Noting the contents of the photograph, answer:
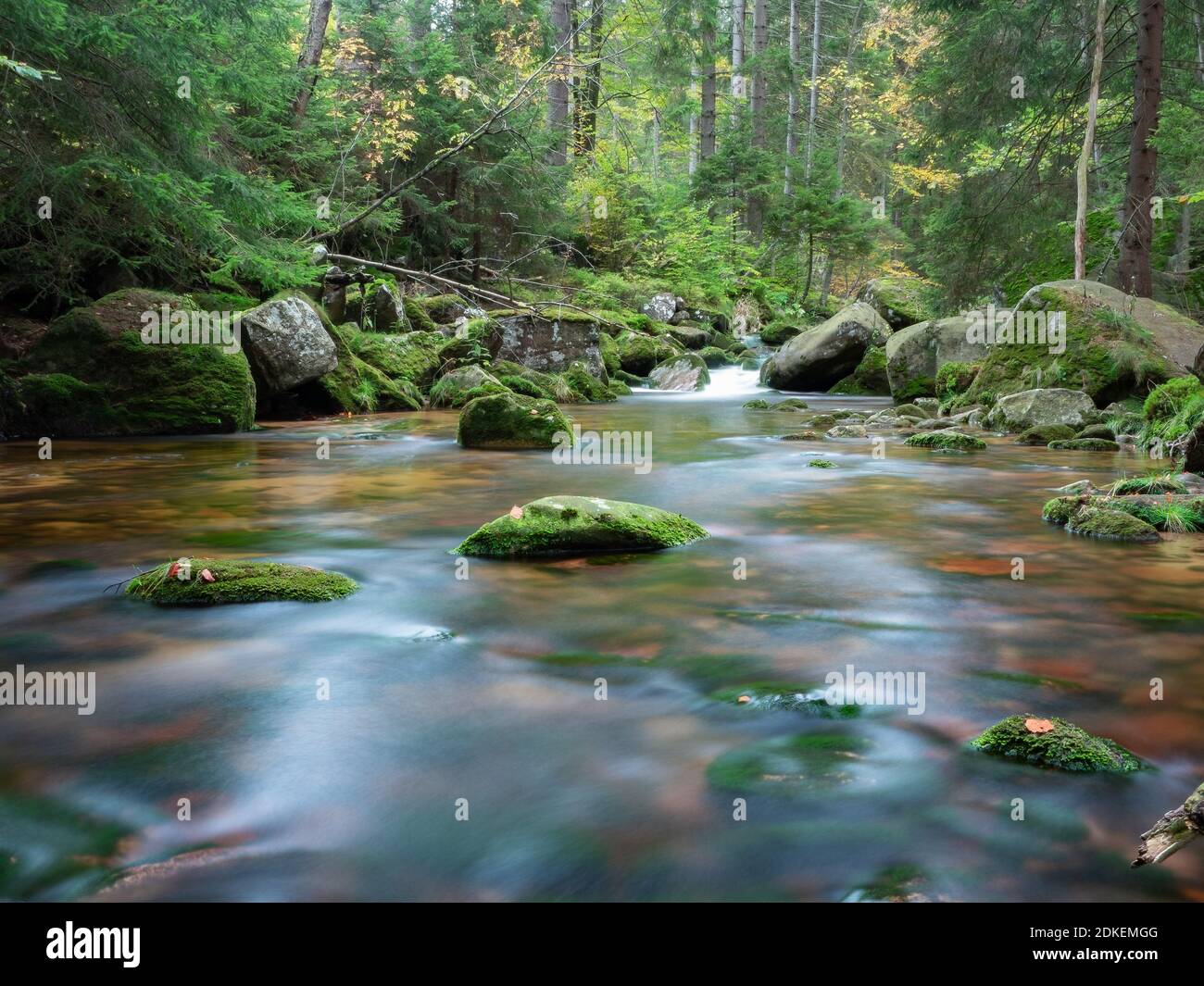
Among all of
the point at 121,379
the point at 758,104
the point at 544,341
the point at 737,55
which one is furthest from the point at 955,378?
the point at 737,55

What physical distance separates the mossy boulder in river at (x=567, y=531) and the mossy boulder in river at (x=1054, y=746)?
8.95ft

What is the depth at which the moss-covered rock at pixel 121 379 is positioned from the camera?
10.2 meters

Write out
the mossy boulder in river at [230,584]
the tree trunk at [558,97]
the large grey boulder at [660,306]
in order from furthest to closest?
the large grey boulder at [660,306] < the tree trunk at [558,97] < the mossy boulder in river at [230,584]

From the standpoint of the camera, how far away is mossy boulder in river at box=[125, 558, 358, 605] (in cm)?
416

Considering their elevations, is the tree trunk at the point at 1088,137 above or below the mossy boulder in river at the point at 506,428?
above

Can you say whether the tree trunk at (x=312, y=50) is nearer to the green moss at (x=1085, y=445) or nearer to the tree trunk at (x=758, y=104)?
the green moss at (x=1085, y=445)

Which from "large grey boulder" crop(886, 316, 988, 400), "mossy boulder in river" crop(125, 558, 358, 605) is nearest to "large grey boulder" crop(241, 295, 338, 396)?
"mossy boulder in river" crop(125, 558, 358, 605)

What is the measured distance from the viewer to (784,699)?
121 inches

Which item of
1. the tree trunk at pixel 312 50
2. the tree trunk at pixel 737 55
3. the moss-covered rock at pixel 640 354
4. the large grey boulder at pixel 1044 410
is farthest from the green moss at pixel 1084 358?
the tree trunk at pixel 737 55

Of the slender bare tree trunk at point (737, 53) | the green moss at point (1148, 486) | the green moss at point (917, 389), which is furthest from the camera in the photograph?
the slender bare tree trunk at point (737, 53)

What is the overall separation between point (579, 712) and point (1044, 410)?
10.2m

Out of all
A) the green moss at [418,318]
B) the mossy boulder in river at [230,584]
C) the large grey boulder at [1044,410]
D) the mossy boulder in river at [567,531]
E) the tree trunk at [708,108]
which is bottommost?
the mossy boulder in river at [230,584]

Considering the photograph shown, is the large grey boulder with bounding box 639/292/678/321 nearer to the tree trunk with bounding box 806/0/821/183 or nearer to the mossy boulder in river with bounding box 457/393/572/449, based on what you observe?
the tree trunk with bounding box 806/0/821/183
